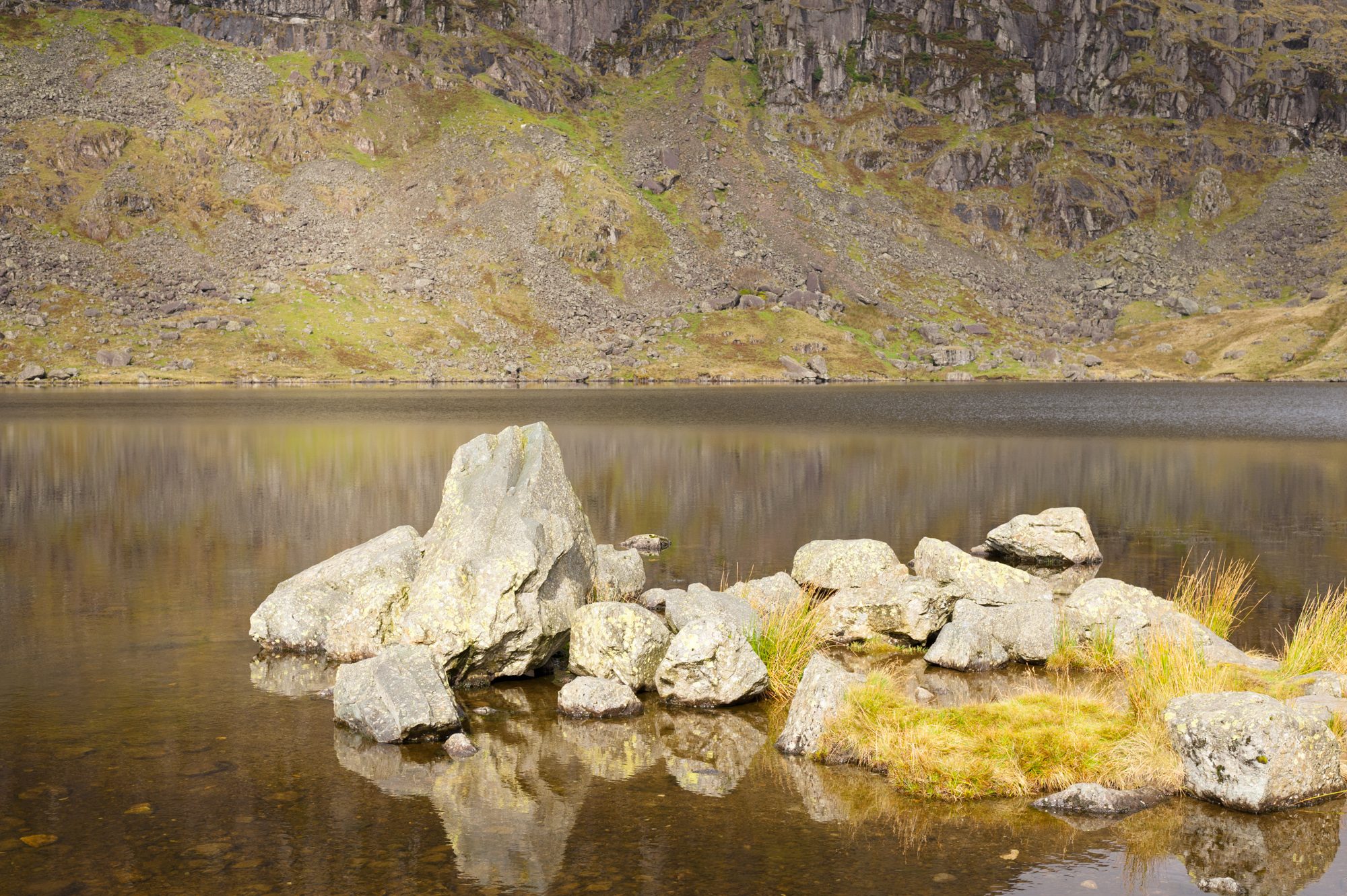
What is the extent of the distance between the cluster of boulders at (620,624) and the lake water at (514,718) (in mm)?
685

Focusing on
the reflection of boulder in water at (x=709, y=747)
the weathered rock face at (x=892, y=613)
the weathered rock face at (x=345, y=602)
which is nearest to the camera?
the reflection of boulder in water at (x=709, y=747)

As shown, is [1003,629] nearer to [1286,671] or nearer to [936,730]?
[1286,671]

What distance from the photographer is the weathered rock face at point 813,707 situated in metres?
18.1

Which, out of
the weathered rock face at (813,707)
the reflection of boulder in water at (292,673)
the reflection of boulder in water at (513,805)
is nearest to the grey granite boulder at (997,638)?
the weathered rock face at (813,707)

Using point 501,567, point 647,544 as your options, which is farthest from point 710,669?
point 647,544

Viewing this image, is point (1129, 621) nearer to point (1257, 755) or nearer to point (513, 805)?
point (1257, 755)

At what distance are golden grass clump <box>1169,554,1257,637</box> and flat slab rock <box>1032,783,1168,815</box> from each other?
10466 mm

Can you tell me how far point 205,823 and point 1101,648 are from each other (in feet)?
61.6

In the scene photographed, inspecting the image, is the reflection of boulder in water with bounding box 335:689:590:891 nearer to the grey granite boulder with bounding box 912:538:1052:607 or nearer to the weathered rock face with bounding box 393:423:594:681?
the weathered rock face with bounding box 393:423:594:681

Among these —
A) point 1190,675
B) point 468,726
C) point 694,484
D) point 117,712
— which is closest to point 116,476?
point 694,484

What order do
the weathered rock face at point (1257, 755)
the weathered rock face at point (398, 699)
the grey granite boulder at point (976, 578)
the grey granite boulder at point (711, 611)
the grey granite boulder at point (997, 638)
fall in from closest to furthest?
the weathered rock face at point (1257, 755), the weathered rock face at point (398, 699), the grey granite boulder at point (711, 611), the grey granite boulder at point (997, 638), the grey granite boulder at point (976, 578)

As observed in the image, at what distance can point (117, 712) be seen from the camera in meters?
19.5

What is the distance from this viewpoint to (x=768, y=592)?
88.1 ft

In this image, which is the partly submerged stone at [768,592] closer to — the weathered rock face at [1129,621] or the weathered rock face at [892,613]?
the weathered rock face at [892,613]
